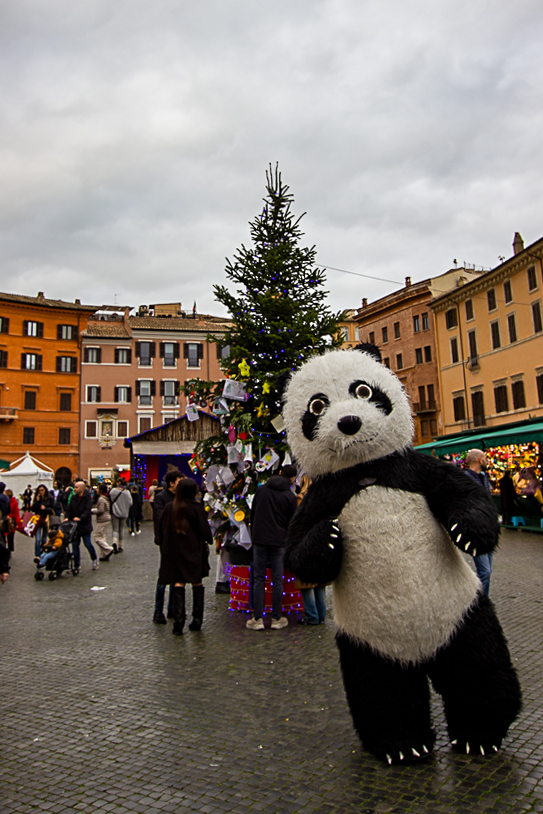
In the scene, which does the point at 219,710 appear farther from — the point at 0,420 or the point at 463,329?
the point at 0,420

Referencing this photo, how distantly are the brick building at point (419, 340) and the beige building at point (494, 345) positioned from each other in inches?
53.4

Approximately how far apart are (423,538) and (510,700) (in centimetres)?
97

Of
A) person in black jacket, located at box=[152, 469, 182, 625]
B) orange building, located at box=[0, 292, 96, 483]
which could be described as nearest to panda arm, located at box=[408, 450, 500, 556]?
person in black jacket, located at box=[152, 469, 182, 625]

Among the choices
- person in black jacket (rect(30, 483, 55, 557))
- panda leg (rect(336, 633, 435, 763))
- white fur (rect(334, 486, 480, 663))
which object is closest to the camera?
white fur (rect(334, 486, 480, 663))

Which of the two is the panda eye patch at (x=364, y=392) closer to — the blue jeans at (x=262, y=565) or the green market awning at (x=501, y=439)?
the blue jeans at (x=262, y=565)

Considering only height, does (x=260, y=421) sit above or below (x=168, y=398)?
below

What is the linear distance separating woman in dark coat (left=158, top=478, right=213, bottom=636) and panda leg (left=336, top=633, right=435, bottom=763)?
362 cm

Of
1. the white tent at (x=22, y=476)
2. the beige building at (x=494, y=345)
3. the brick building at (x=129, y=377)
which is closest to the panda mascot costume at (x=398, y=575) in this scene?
the white tent at (x=22, y=476)

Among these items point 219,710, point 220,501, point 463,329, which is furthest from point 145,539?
point 463,329

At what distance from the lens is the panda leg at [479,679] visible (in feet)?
10.6

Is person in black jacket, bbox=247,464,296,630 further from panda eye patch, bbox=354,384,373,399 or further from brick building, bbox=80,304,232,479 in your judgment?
brick building, bbox=80,304,232,479

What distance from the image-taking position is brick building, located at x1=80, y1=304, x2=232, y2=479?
47.8m

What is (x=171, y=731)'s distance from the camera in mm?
3986

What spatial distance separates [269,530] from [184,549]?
1.01m
